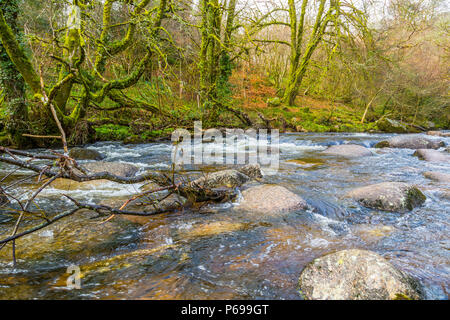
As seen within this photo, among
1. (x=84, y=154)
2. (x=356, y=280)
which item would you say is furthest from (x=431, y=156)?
(x=84, y=154)

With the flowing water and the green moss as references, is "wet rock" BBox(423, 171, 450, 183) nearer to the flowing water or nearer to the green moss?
the flowing water

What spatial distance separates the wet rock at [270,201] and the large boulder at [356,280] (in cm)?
149

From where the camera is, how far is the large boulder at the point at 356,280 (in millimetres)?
1907

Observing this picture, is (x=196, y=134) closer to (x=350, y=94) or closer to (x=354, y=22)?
(x=354, y=22)

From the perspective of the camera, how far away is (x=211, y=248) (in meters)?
2.70

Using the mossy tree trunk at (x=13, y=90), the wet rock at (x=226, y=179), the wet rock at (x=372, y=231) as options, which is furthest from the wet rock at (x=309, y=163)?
the mossy tree trunk at (x=13, y=90)

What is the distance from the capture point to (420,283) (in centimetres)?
214

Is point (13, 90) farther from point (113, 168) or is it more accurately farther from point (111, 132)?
point (113, 168)

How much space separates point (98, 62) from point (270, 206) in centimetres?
681

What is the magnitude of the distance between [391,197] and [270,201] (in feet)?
5.63

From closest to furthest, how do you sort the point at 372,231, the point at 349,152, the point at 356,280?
the point at 356,280
the point at 372,231
the point at 349,152

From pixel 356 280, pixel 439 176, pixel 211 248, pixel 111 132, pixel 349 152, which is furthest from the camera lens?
pixel 111 132

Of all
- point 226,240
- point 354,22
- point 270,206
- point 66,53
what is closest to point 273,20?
point 354,22

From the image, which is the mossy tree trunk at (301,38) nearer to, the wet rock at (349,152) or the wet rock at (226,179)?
the wet rock at (349,152)
